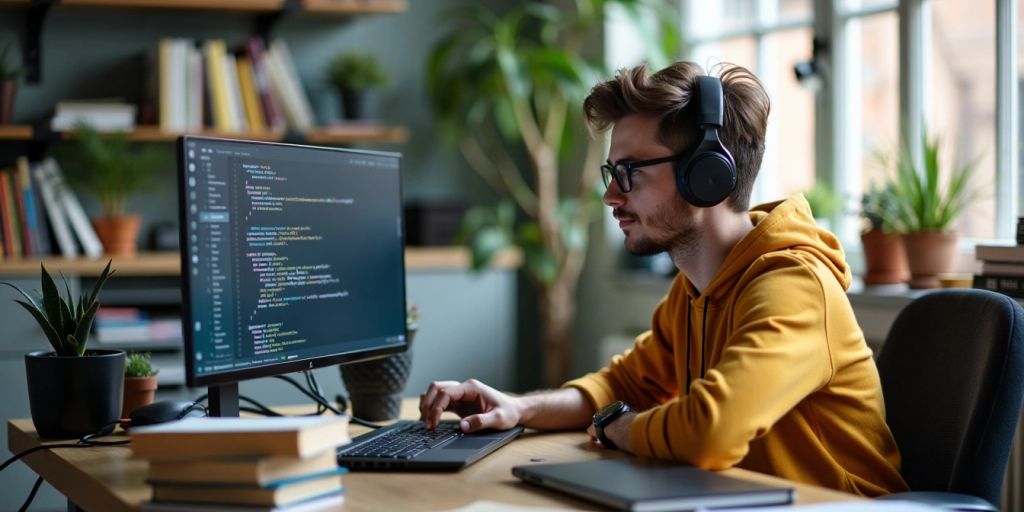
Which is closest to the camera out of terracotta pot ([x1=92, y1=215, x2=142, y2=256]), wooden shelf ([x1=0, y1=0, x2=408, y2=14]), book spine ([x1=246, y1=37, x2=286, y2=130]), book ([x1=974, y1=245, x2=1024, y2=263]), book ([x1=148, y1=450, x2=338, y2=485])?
book ([x1=148, y1=450, x2=338, y2=485])

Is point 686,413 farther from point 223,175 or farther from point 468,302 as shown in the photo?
point 468,302

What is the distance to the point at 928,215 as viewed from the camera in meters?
2.83

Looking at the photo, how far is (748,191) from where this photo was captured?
1.72 metres

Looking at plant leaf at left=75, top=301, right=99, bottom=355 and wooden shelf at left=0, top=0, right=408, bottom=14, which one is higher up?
wooden shelf at left=0, top=0, right=408, bottom=14

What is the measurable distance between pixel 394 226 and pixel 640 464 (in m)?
0.62

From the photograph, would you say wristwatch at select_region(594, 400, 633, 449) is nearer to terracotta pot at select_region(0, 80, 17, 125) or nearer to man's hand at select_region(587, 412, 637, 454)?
man's hand at select_region(587, 412, 637, 454)

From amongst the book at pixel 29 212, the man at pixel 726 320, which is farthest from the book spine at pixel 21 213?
the man at pixel 726 320

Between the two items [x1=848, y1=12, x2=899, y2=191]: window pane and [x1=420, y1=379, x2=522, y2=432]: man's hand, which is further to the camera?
[x1=848, y1=12, x2=899, y2=191]: window pane

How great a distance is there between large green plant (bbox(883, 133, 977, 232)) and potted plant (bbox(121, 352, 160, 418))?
1.91 m

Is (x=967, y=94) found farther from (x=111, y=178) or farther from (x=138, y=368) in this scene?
(x=111, y=178)

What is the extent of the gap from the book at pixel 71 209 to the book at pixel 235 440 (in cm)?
260

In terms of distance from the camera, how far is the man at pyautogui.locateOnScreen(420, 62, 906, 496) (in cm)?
140

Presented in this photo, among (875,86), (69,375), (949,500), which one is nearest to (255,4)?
(875,86)

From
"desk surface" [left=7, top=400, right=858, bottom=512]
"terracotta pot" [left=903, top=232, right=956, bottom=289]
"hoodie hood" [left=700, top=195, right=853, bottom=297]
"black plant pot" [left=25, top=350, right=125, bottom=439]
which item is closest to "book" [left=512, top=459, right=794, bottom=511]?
"desk surface" [left=7, top=400, right=858, bottom=512]
